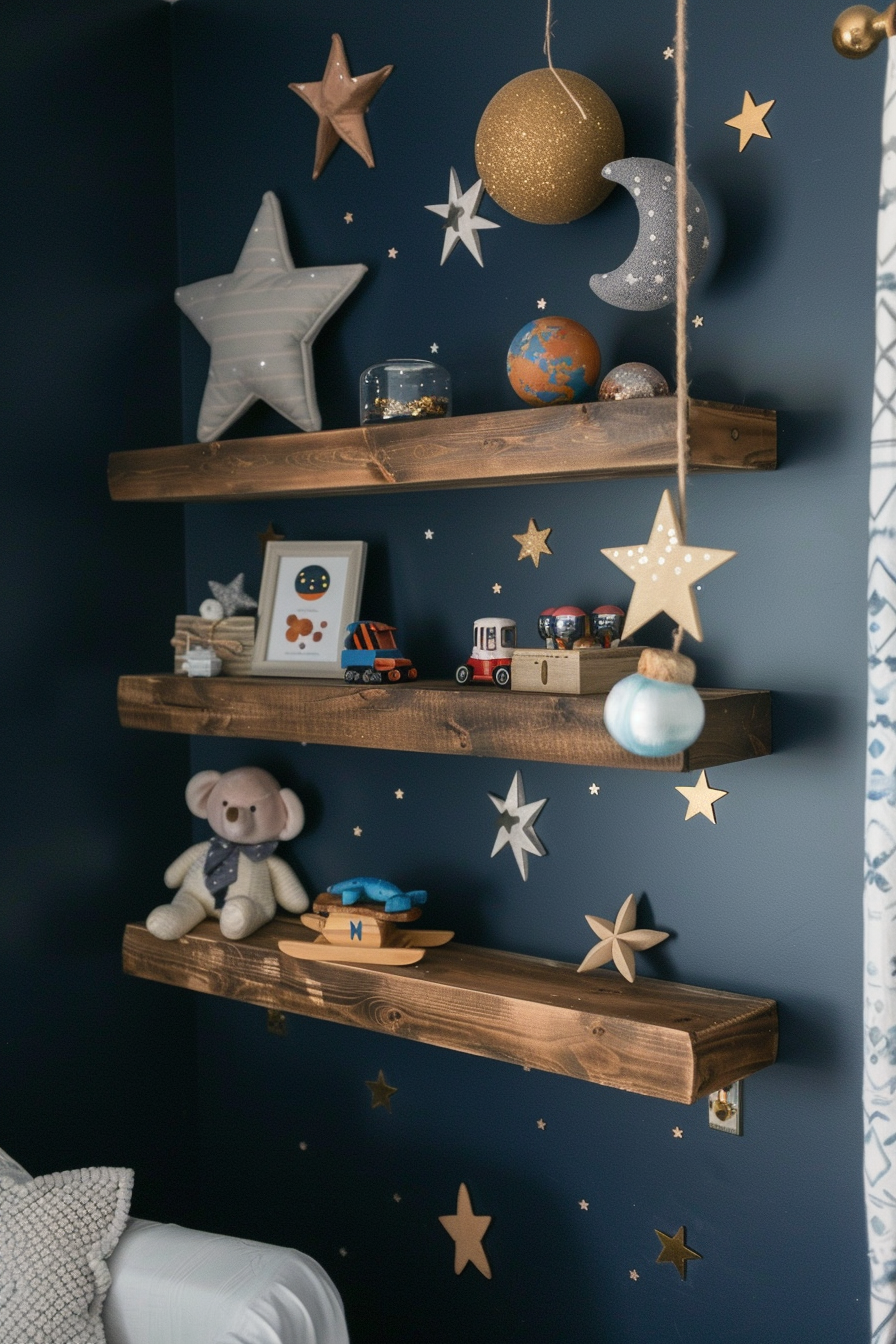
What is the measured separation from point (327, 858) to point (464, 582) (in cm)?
57

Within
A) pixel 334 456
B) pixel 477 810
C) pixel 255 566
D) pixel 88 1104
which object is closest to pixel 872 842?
pixel 477 810

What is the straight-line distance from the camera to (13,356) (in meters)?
2.19

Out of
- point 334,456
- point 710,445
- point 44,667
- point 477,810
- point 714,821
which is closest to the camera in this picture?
point 710,445

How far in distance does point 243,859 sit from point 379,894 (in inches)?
13.5

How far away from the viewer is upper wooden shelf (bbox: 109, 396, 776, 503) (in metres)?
1.59

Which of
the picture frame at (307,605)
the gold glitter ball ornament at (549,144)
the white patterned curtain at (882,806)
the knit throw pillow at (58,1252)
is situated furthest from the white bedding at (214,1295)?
the gold glitter ball ornament at (549,144)

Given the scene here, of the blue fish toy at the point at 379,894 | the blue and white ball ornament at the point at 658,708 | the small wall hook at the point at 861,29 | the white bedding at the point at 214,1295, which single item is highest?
the small wall hook at the point at 861,29

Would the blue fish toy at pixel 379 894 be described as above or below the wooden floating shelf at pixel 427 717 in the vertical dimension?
below

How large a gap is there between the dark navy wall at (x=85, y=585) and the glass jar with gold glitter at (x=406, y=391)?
2.09 feet

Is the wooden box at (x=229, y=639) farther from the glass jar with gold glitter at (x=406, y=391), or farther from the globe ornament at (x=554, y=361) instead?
the globe ornament at (x=554, y=361)

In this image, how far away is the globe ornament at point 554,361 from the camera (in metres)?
1.74

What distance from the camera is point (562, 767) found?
6.43 feet

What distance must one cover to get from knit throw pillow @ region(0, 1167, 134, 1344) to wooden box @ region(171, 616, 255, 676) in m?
0.83

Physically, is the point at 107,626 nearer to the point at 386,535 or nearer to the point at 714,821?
the point at 386,535
